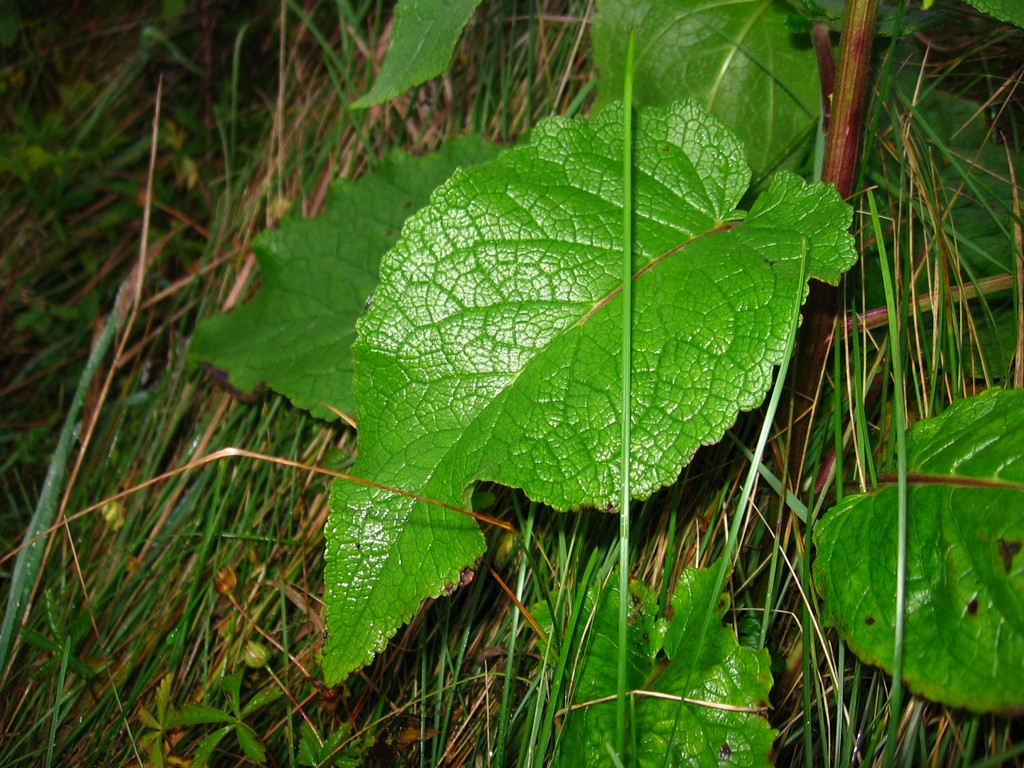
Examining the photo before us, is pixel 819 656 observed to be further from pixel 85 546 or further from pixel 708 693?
pixel 85 546

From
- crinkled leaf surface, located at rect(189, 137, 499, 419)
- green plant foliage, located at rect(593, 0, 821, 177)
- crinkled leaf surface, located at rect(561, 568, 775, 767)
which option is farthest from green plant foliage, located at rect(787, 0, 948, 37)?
crinkled leaf surface, located at rect(561, 568, 775, 767)

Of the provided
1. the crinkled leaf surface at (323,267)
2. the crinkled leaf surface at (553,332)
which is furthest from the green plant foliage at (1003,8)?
the crinkled leaf surface at (323,267)

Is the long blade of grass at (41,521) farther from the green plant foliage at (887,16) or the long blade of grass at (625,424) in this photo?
the green plant foliage at (887,16)

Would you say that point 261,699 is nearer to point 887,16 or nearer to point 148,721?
point 148,721

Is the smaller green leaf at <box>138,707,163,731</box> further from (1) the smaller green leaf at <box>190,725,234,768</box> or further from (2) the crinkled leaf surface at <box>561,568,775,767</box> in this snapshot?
(2) the crinkled leaf surface at <box>561,568,775,767</box>

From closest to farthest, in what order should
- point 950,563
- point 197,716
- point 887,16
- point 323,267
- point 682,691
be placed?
1. point 950,563
2. point 682,691
3. point 887,16
4. point 197,716
5. point 323,267

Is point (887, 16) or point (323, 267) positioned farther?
point (323, 267)

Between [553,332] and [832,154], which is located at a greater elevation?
[832,154]

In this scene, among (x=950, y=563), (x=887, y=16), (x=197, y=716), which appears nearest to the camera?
(x=950, y=563)

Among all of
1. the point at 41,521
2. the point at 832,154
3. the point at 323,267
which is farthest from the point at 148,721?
the point at 832,154
